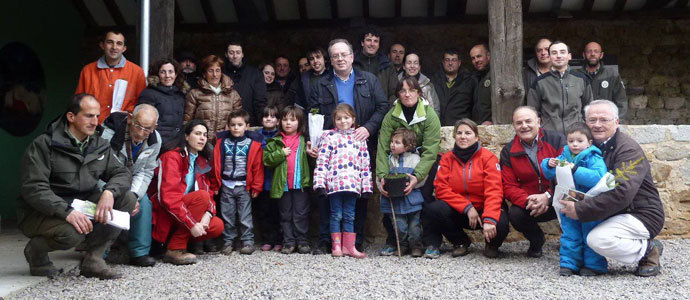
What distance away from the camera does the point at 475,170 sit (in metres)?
4.15

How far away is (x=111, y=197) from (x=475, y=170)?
94.6 inches

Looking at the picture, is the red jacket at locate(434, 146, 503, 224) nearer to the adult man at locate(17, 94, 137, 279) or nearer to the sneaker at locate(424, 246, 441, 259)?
the sneaker at locate(424, 246, 441, 259)

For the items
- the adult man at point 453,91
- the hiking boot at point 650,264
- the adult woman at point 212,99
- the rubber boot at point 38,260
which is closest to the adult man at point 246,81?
the adult woman at point 212,99

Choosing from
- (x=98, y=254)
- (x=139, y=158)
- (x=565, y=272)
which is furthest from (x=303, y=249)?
(x=565, y=272)

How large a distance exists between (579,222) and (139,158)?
286 centimetres

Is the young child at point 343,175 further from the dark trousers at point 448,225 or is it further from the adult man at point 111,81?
the adult man at point 111,81

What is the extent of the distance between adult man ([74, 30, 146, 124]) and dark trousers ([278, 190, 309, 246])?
1.50 meters

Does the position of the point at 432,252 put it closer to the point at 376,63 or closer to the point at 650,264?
the point at 650,264

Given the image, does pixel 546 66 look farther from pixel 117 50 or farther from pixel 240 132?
pixel 117 50

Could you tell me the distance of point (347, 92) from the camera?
Answer: 4.72 m

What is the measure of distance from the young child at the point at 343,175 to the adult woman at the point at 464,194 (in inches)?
21.0

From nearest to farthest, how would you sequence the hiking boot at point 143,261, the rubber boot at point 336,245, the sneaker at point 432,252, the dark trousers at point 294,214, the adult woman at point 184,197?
the hiking boot at point 143,261, the adult woman at point 184,197, the sneaker at point 432,252, the rubber boot at point 336,245, the dark trousers at point 294,214

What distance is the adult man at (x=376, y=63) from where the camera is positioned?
534 centimetres

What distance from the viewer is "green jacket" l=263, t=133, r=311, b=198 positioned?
175 inches
